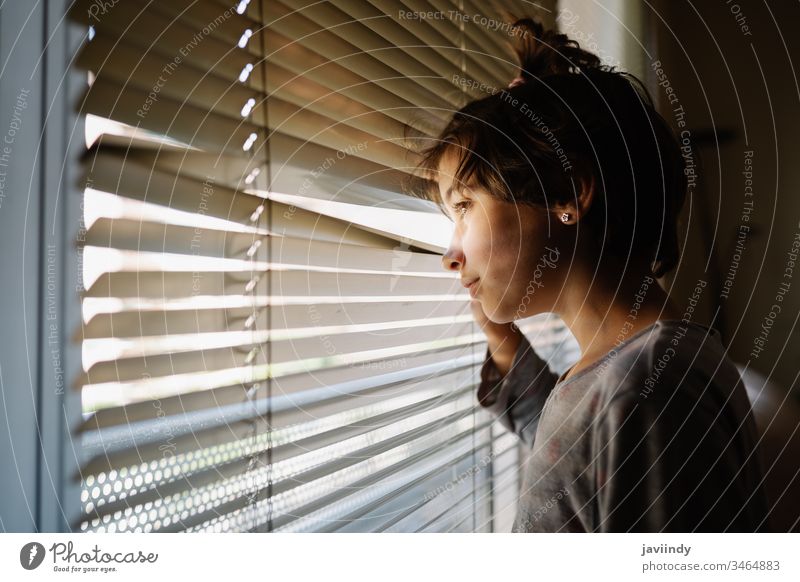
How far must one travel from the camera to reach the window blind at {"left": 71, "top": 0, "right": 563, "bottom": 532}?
0.46 metres

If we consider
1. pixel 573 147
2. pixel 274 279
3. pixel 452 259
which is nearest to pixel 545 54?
pixel 573 147

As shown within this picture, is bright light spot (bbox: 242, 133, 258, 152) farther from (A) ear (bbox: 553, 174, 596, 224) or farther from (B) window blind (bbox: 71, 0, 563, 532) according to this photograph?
(A) ear (bbox: 553, 174, 596, 224)

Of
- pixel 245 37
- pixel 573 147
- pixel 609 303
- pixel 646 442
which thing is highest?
pixel 245 37

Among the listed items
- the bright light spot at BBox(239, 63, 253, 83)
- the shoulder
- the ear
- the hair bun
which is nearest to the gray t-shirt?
the shoulder

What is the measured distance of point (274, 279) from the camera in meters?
0.48

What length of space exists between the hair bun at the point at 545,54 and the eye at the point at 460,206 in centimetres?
11

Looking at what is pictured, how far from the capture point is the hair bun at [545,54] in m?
0.47

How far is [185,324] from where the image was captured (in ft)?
1.55

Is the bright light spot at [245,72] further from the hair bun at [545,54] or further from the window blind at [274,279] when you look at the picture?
the hair bun at [545,54]

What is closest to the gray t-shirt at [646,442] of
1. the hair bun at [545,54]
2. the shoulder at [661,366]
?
the shoulder at [661,366]

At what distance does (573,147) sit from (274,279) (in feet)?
0.90

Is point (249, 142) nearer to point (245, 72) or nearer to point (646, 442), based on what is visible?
point (245, 72)
